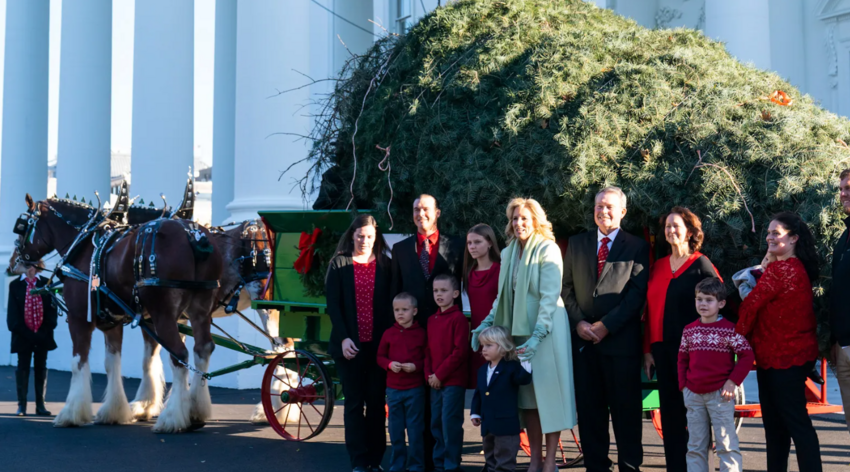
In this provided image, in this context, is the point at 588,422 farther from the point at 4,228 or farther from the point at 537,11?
the point at 4,228

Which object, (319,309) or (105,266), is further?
(105,266)

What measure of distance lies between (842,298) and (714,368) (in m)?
0.80

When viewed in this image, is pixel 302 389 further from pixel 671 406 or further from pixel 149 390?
pixel 671 406

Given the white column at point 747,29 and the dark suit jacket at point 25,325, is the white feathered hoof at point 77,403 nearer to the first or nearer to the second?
the dark suit jacket at point 25,325

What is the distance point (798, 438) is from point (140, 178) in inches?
486

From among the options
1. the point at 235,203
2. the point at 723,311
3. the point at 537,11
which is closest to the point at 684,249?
Result: the point at 723,311

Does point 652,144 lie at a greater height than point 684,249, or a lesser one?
greater

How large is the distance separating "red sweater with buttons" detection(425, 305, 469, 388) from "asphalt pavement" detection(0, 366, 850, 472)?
3.16ft

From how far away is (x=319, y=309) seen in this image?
7469mm

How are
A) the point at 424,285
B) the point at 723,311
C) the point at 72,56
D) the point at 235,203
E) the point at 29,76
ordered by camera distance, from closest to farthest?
1. the point at 723,311
2. the point at 424,285
3. the point at 235,203
4. the point at 72,56
5. the point at 29,76

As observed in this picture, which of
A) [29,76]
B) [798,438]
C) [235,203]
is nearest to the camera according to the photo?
[798,438]

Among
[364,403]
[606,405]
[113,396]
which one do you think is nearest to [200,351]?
[113,396]

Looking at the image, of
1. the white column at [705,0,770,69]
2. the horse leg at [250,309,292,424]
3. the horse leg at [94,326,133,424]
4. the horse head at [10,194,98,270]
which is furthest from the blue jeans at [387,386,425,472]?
the white column at [705,0,770,69]

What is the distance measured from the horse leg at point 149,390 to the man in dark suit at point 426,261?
13.4 ft
